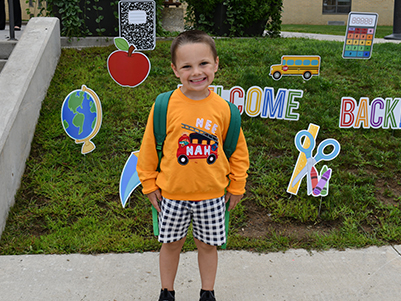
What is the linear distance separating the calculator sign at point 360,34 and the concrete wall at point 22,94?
3.53m

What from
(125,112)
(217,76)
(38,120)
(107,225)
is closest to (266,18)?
(217,76)

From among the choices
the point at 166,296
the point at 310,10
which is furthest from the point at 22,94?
the point at 310,10

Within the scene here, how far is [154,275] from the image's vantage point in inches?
106

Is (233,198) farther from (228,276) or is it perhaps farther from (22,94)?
(22,94)

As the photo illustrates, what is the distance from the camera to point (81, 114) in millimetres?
3689

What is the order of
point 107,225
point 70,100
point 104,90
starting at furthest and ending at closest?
point 104,90 < point 70,100 < point 107,225

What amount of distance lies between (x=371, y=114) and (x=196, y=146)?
2.93 m

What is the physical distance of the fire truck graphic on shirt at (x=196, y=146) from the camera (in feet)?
6.65

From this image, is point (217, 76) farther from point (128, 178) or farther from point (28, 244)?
point (28, 244)

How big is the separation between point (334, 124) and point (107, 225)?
2.71m

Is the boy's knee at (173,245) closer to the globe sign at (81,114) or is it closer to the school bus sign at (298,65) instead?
the globe sign at (81,114)

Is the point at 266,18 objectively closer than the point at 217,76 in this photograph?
No

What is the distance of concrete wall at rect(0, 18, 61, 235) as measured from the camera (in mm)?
3312

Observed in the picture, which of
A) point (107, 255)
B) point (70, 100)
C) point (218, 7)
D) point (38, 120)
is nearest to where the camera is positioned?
point (107, 255)
